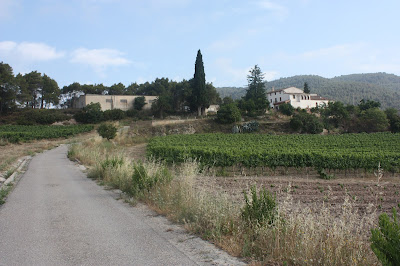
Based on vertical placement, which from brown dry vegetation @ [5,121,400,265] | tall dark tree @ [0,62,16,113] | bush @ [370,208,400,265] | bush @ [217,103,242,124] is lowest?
brown dry vegetation @ [5,121,400,265]

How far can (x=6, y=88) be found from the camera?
65.0 metres

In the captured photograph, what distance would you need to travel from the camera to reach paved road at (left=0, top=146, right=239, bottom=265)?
15.1 feet

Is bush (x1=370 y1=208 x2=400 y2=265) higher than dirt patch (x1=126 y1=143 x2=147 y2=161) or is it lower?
higher

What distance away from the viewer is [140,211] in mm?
7500

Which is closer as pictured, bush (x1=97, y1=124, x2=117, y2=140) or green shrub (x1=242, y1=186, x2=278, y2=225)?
green shrub (x1=242, y1=186, x2=278, y2=225)

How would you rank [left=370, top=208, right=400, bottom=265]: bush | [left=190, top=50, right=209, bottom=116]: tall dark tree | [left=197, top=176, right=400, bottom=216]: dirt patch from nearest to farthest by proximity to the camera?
[left=370, top=208, right=400, bottom=265]: bush, [left=197, top=176, right=400, bottom=216]: dirt patch, [left=190, top=50, right=209, bottom=116]: tall dark tree

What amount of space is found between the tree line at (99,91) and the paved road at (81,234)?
55618mm

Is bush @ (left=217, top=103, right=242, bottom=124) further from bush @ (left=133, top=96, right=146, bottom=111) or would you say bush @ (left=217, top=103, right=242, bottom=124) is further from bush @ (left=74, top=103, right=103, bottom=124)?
bush @ (left=74, top=103, right=103, bottom=124)

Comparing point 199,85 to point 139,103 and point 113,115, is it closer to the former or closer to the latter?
point 139,103

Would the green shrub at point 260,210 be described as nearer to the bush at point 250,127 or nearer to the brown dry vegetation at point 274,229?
the brown dry vegetation at point 274,229

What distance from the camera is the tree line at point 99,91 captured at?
64.2m

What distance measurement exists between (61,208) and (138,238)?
135 inches

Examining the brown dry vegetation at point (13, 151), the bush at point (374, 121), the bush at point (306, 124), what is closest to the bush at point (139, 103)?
the bush at point (306, 124)

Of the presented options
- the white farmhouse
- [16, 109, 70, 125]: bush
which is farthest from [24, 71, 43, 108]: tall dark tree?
the white farmhouse
